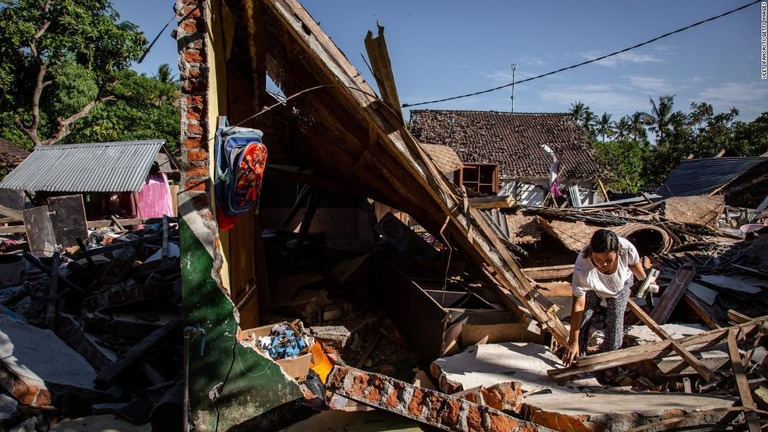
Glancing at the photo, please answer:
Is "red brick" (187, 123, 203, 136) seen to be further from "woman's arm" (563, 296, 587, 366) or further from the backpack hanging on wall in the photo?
"woman's arm" (563, 296, 587, 366)

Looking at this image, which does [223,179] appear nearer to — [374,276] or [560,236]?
[374,276]

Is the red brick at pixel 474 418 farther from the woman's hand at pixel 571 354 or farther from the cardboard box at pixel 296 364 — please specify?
the woman's hand at pixel 571 354

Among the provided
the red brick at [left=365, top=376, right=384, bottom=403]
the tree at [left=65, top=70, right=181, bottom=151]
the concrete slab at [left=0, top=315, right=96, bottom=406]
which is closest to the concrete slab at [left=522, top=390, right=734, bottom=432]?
the red brick at [left=365, top=376, right=384, bottom=403]

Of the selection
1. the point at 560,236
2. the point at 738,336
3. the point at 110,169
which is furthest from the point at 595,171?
the point at 110,169

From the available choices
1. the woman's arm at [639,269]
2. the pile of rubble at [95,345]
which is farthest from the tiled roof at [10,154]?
the woman's arm at [639,269]

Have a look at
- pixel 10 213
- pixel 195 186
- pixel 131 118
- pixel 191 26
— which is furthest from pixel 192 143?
pixel 131 118

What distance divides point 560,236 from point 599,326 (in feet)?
4.49

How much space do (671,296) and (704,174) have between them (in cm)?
1089

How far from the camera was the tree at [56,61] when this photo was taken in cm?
1886

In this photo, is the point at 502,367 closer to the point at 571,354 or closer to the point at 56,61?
the point at 571,354

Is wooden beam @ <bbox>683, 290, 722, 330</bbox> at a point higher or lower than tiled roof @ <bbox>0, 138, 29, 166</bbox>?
lower

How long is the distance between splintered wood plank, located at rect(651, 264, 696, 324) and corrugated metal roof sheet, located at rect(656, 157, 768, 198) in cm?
871

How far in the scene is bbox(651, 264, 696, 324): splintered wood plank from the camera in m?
6.05

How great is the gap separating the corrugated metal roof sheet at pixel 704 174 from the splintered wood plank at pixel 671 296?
343 inches
